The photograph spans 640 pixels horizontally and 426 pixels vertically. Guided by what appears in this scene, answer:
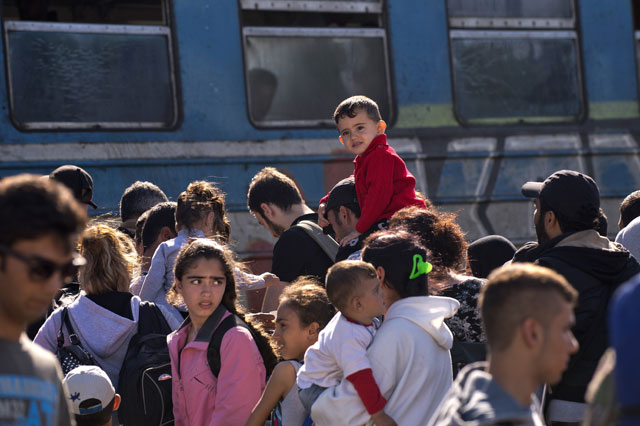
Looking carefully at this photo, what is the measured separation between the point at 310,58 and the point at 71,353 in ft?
10.6

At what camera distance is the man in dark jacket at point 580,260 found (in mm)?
3654

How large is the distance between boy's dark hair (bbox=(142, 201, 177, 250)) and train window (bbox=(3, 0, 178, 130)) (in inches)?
42.1

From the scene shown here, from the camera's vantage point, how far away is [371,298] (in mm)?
3529

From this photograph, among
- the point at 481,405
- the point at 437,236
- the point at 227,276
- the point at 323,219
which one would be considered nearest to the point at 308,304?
the point at 227,276

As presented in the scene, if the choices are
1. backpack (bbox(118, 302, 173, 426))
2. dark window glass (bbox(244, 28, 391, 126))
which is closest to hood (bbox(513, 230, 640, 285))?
backpack (bbox(118, 302, 173, 426))

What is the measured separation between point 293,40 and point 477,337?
131 inches

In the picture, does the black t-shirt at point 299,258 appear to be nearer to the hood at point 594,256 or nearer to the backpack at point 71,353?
the backpack at point 71,353

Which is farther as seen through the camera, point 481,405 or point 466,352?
point 466,352

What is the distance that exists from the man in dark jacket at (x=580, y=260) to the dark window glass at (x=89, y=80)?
2.94 m

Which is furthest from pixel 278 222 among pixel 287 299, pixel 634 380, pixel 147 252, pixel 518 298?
pixel 634 380

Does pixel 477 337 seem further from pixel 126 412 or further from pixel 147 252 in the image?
pixel 147 252

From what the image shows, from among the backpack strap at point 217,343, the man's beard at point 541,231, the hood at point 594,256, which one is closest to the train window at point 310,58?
the backpack strap at point 217,343

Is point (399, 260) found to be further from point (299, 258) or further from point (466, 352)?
point (299, 258)

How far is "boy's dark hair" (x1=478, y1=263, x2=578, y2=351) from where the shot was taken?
7.32 ft
